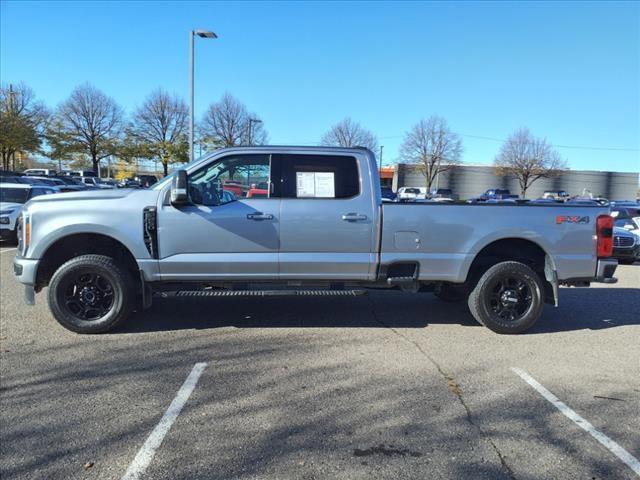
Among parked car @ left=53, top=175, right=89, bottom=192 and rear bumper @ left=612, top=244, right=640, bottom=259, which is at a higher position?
parked car @ left=53, top=175, right=89, bottom=192

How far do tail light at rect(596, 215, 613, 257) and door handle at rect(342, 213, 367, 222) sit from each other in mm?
2666

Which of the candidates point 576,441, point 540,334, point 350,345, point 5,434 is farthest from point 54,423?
point 540,334

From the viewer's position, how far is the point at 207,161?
544 cm

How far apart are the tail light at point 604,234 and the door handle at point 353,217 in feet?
8.75

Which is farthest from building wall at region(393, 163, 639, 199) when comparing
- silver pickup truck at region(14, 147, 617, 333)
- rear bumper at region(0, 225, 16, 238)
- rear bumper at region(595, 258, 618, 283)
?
silver pickup truck at region(14, 147, 617, 333)

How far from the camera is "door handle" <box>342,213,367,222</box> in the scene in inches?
214

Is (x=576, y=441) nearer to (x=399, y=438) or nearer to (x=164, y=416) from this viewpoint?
(x=399, y=438)

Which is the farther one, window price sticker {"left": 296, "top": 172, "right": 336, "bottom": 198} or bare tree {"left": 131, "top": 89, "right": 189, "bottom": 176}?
bare tree {"left": 131, "top": 89, "right": 189, "bottom": 176}

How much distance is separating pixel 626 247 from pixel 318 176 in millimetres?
10829

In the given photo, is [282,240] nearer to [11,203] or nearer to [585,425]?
[585,425]

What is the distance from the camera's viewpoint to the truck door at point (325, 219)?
544 centimetres

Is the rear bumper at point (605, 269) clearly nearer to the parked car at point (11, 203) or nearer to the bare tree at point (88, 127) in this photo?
the parked car at point (11, 203)

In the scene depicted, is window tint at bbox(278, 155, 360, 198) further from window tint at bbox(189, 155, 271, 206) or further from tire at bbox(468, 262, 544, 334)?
tire at bbox(468, 262, 544, 334)

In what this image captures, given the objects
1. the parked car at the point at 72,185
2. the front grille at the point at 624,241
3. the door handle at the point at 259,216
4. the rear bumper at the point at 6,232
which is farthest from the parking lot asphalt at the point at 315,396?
the parked car at the point at 72,185
